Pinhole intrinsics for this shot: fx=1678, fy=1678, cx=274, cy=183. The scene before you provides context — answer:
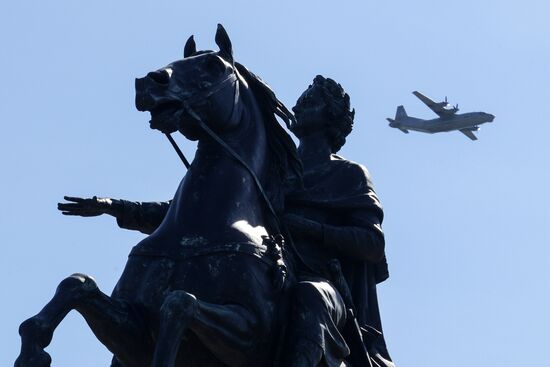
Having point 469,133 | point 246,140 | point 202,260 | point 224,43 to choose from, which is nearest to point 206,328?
point 202,260

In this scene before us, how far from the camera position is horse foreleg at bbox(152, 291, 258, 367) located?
41.2ft

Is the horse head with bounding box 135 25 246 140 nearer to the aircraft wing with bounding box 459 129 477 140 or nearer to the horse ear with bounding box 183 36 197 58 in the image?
the horse ear with bounding box 183 36 197 58

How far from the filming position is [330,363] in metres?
13.9

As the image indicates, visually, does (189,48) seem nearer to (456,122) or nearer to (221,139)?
(221,139)

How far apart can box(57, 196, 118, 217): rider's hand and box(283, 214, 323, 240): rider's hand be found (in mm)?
1621

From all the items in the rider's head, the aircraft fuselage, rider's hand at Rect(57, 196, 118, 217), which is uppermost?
the aircraft fuselage

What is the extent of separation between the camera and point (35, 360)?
1248cm

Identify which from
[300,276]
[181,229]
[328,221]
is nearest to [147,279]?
[181,229]

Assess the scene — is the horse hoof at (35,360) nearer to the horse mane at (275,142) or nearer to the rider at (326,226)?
the rider at (326,226)

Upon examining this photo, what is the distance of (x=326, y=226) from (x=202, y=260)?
1898 millimetres

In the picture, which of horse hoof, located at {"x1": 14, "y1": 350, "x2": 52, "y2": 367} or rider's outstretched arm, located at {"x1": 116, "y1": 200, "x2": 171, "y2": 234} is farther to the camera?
rider's outstretched arm, located at {"x1": 116, "y1": 200, "x2": 171, "y2": 234}

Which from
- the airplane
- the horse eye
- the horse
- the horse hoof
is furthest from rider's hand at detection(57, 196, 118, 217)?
the airplane

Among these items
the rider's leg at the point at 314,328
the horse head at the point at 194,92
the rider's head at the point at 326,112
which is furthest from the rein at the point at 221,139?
the rider's head at the point at 326,112

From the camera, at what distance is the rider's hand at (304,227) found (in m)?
14.8
